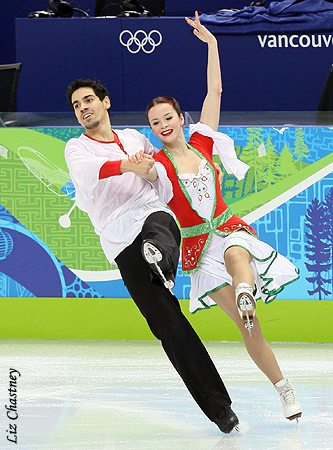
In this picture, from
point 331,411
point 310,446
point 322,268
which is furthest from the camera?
point 322,268

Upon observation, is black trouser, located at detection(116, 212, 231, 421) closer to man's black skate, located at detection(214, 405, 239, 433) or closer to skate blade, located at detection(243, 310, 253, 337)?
man's black skate, located at detection(214, 405, 239, 433)

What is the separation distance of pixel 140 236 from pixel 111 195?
0.68ft

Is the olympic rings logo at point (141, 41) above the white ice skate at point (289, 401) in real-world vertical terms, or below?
above

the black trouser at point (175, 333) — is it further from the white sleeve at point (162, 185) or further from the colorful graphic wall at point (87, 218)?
the colorful graphic wall at point (87, 218)

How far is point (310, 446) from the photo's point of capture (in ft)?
11.1

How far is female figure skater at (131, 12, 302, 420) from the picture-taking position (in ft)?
11.7

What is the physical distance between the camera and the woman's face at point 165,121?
142 inches

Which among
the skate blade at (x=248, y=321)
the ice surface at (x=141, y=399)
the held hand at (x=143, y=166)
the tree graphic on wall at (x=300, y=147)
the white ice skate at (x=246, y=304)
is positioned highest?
the held hand at (x=143, y=166)

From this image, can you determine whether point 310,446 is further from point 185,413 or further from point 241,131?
point 241,131

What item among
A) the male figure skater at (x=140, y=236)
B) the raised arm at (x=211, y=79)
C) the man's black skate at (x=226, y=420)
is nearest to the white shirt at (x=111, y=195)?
the male figure skater at (x=140, y=236)

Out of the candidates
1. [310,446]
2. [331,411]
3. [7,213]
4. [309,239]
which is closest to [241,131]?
[309,239]

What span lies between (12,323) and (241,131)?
1.77 metres

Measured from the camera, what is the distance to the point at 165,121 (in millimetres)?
3602

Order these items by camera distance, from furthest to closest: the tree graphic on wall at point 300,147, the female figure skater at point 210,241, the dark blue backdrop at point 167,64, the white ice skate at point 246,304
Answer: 1. the dark blue backdrop at point 167,64
2. the tree graphic on wall at point 300,147
3. the female figure skater at point 210,241
4. the white ice skate at point 246,304
